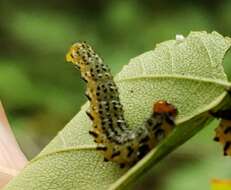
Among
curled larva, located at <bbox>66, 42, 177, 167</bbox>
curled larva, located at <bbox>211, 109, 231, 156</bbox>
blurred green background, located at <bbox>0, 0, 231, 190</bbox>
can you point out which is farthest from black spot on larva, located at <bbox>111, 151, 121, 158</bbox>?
blurred green background, located at <bbox>0, 0, 231, 190</bbox>

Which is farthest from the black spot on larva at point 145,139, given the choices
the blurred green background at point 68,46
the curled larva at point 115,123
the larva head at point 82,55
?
the blurred green background at point 68,46

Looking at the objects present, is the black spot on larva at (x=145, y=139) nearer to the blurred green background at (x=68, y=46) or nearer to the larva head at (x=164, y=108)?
the larva head at (x=164, y=108)

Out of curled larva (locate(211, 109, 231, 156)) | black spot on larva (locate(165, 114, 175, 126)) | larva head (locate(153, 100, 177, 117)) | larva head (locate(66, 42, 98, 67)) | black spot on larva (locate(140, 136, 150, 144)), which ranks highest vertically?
larva head (locate(66, 42, 98, 67))

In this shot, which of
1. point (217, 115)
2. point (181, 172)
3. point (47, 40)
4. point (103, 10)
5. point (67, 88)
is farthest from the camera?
point (103, 10)

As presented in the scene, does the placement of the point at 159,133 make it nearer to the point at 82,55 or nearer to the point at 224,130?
the point at 224,130

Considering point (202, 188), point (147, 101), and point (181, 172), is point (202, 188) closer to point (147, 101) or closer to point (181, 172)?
point (181, 172)

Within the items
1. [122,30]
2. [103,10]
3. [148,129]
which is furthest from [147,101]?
[103,10]

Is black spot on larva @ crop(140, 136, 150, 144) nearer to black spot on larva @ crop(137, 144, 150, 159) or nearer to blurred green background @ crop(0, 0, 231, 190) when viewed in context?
black spot on larva @ crop(137, 144, 150, 159)
